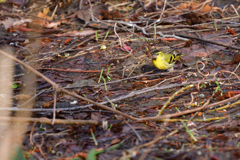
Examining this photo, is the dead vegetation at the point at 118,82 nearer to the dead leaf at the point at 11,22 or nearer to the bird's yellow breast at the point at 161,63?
the dead leaf at the point at 11,22

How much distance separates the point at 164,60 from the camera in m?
4.79

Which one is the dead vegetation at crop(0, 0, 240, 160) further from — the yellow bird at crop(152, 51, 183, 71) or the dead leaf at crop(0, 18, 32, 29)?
the yellow bird at crop(152, 51, 183, 71)

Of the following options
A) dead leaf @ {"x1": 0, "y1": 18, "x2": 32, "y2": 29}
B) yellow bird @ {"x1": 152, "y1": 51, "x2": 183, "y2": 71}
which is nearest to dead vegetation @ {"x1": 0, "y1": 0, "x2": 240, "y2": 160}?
Result: dead leaf @ {"x1": 0, "y1": 18, "x2": 32, "y2": 29}

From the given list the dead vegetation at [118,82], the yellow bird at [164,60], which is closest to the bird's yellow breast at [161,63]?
the yellow bird at [164,60]

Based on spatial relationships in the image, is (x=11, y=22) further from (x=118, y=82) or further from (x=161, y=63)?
(x=161, y=63)

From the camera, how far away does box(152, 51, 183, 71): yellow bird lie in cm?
481

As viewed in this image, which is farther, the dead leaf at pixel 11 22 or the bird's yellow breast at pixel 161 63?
the dead leaf at pixel 11 22

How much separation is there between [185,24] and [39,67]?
3677 millimetres

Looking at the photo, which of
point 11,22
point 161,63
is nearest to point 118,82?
point 161,63

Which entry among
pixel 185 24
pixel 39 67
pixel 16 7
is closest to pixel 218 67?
pixel 185 24

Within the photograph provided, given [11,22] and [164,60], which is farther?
[11,22]

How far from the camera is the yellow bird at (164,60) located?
4.81 metres

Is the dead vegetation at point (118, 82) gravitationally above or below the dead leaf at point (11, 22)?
below

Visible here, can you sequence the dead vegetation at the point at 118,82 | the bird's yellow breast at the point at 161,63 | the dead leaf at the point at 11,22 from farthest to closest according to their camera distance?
the dead leaf at the point at 11,22 < the bird's yellow breast at the point at 161,63 < the dead vegetation at the point at 118,82
